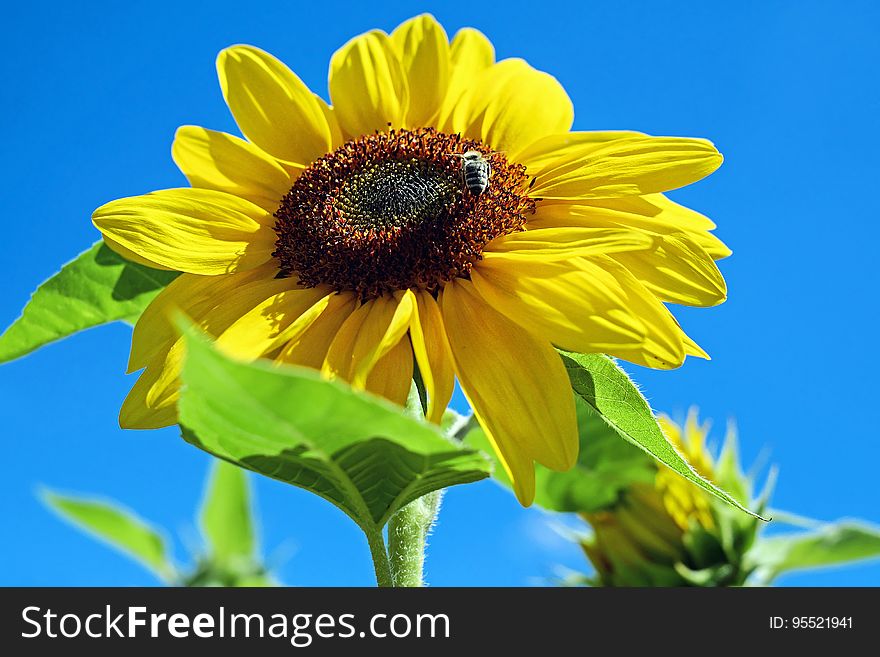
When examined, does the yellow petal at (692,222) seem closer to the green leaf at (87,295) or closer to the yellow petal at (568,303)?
the yellow petal at (568,303)

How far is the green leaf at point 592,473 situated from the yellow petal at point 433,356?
852mm

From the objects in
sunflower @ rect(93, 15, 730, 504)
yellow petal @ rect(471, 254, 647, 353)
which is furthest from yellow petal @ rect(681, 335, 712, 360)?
yellow petal @ rect(471, 254, 647, 353)

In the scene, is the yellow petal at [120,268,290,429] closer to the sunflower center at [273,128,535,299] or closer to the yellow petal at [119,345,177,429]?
the yellow petal at [119,345,177,429]

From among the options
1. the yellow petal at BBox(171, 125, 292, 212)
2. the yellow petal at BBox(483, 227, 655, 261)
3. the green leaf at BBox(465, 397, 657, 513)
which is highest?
the yellow petal at BBox(171, 125, 292, 212)

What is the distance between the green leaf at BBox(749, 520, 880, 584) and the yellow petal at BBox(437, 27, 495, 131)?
2135 millimetres

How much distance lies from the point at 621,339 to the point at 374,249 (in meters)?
0.61

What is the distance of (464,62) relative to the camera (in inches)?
83.6

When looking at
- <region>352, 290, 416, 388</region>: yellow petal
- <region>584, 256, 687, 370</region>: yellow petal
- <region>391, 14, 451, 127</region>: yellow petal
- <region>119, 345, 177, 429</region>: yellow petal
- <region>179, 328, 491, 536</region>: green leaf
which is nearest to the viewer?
<region>179, 328, 491, 536</region>: green leaf

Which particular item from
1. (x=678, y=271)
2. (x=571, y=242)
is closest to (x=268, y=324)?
(x=571, y=242)

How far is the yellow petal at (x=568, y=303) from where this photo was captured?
1542mm

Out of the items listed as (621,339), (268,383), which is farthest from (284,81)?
(268,383)

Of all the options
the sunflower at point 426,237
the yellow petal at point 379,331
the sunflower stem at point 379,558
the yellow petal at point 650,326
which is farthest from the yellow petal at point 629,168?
the sunflower stem at point 379,558

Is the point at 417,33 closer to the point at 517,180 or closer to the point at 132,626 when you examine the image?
the point at 517,180

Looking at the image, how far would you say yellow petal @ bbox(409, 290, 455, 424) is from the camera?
1575 mm
